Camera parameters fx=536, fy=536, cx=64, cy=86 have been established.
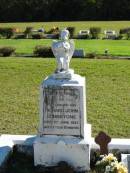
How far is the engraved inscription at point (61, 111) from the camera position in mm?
8969

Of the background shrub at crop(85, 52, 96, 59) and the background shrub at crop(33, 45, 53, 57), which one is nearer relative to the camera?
the background shrub at crop(85, 52, 96, 59)

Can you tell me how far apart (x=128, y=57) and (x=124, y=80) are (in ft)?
13.9

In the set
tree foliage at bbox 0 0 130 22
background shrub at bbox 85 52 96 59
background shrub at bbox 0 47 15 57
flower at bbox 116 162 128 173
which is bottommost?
flower at bbox 116 162 128 173

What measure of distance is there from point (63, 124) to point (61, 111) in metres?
0.23

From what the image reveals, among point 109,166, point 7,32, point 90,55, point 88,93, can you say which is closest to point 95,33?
point 7,32

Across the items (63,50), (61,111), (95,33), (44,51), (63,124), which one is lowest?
(63,124)

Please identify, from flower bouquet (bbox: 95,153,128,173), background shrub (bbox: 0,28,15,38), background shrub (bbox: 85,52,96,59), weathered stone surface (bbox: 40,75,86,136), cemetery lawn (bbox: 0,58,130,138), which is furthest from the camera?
background shrub (bbox: 0,28,15,38)

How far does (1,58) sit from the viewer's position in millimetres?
A: 20219

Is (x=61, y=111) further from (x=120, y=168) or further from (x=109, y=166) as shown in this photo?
(x=120, y=168)

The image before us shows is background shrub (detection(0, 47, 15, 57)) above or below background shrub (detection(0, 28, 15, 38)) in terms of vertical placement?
below

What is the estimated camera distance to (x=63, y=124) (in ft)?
29.8

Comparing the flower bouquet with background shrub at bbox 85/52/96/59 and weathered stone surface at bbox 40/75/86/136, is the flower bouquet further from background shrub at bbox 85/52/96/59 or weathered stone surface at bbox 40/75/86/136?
background shrub at bbox 85/52/96/59

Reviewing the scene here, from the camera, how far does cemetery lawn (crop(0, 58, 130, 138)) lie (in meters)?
11.9

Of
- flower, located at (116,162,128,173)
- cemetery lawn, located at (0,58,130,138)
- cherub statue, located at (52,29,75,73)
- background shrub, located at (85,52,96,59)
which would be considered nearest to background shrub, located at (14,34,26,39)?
background shrub, located at (85,52,96,59)
